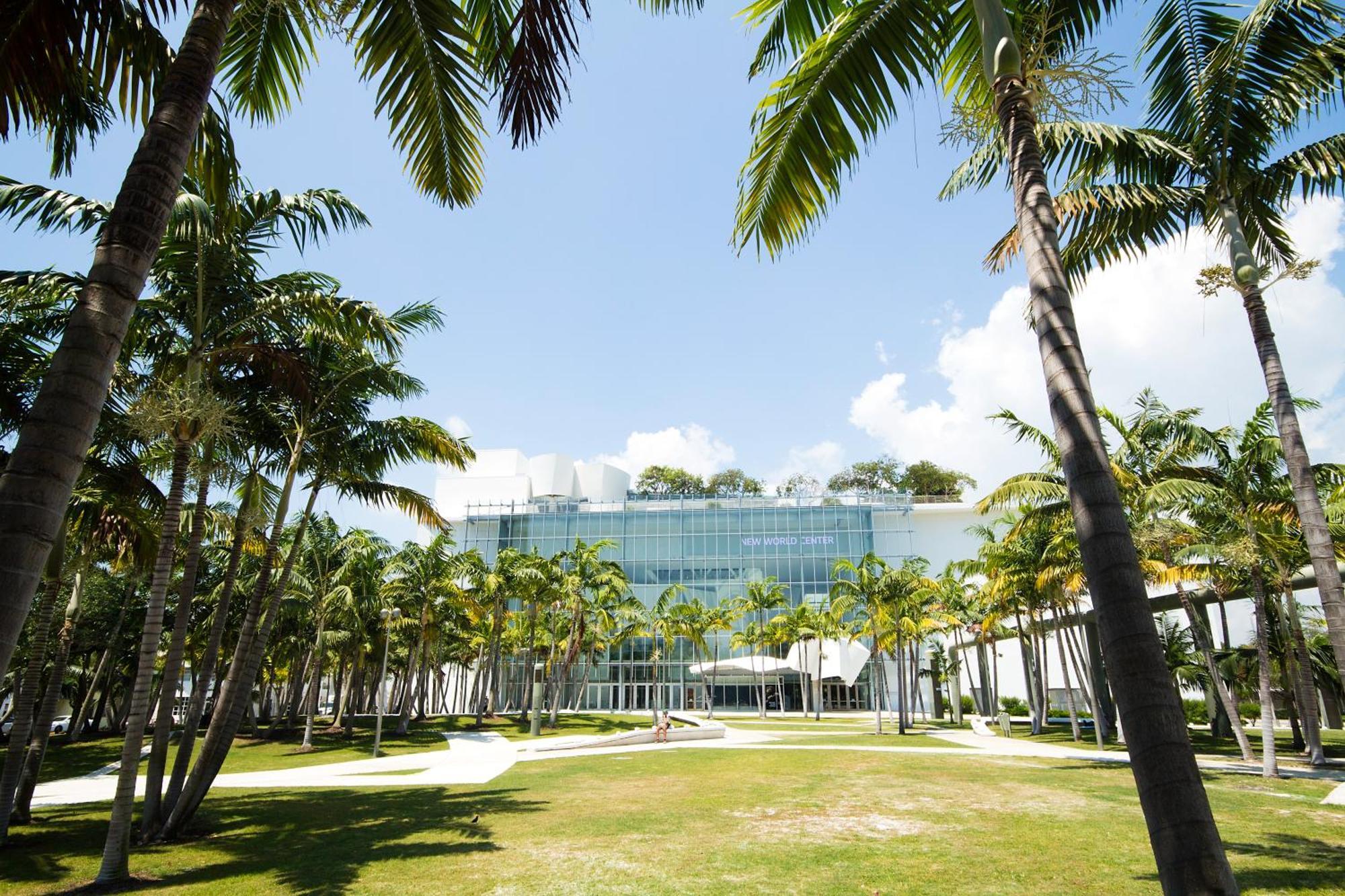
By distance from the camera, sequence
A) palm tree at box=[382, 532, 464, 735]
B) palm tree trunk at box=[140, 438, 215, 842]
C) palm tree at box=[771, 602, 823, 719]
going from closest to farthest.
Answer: palm tree trunk at box=[140, 438, 215, 842]
palm tree at box=[382, 532, 464, 735]
palm tree at box=[771, 602, 823, 719]

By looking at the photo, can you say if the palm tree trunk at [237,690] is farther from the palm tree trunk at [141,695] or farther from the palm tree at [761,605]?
the palm tree at [761,605]

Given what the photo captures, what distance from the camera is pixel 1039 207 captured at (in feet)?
13.0

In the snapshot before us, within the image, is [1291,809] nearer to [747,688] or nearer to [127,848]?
[127,848]

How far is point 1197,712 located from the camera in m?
29.7

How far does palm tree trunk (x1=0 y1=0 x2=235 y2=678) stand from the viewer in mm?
2680

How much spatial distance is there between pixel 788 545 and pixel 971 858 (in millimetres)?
46913

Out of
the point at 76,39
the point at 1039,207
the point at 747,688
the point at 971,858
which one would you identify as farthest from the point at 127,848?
the point at 747,688

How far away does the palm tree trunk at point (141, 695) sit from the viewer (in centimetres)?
794

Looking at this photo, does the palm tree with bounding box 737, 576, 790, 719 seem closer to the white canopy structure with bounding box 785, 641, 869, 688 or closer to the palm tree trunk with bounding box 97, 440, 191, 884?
the white canopy structure with bounding box 785, 641, 869, 688

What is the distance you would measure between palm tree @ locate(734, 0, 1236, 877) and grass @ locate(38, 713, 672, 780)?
777 inches

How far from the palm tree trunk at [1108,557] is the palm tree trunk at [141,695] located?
8925mm

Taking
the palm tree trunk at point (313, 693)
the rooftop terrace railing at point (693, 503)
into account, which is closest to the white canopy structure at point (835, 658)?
the rooftop terrace railing at point (693, 503)

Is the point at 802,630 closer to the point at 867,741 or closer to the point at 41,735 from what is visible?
the point at 867,741

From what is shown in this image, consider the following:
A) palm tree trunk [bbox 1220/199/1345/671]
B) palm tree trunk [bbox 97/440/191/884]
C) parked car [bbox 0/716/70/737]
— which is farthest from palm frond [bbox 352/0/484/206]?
parked car [bbox 0/716/70/737]
